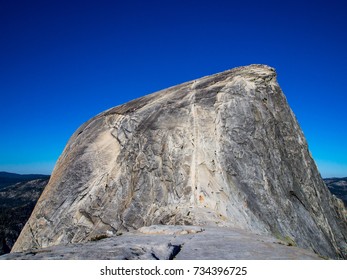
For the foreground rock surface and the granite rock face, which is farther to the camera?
the granite rock face

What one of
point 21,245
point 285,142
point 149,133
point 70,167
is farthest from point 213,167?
point 21,245

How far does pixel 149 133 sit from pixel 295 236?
1218cm

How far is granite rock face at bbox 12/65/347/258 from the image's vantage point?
2139cm

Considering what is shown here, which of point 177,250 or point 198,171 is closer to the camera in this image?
point 177,250

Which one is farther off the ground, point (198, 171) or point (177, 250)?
point (198, 171)

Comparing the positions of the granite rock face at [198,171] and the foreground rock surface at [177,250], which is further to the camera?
the granite rock face at [198,171]

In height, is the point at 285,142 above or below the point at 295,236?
above

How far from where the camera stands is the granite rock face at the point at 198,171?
842 inches

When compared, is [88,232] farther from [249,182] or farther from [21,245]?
[249,182]

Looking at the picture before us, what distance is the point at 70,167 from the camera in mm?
27703

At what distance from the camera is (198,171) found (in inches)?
856

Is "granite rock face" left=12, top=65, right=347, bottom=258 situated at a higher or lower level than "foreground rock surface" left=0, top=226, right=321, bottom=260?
higher

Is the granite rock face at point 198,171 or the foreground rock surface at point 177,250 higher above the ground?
the granite rock face at point 198,171
